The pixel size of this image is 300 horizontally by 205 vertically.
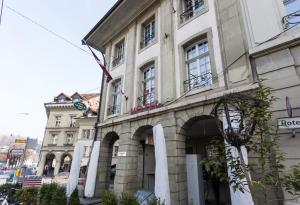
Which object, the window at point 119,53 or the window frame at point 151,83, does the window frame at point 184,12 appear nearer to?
the window frame at point 151,83

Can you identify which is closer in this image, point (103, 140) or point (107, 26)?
point (103, 140)

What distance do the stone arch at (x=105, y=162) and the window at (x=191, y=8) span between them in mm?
7241

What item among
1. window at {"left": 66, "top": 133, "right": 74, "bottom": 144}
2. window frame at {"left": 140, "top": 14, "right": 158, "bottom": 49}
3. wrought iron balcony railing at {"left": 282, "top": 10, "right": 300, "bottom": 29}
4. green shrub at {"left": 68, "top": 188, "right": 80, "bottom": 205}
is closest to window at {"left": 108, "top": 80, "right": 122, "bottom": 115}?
window frame at {"left": 140, "top": 14, "right": 158, "bottom": 49}

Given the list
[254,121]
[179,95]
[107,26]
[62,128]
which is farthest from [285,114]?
[62,128]

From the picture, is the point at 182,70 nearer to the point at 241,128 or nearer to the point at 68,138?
the point at 241,128

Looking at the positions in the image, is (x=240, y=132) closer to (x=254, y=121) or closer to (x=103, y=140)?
(x=254, y=121)

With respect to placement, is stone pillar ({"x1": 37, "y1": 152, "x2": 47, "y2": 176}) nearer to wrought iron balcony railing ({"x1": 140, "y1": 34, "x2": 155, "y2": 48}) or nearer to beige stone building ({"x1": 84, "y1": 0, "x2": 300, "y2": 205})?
beige stone building ({"x1": 84, "y1": 0, "x2": 300, "y2": 205})

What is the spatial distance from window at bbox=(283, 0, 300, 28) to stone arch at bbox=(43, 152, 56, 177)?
3721 cm

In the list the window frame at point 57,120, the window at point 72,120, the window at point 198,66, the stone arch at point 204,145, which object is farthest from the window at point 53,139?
the window at point 198,66

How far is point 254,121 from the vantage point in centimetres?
316

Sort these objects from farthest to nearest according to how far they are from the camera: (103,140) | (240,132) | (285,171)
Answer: (103,140)
(285,171)
(240,132)

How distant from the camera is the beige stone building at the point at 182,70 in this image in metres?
5.57

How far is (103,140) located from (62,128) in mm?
26529

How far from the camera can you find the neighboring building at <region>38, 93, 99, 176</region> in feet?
105
